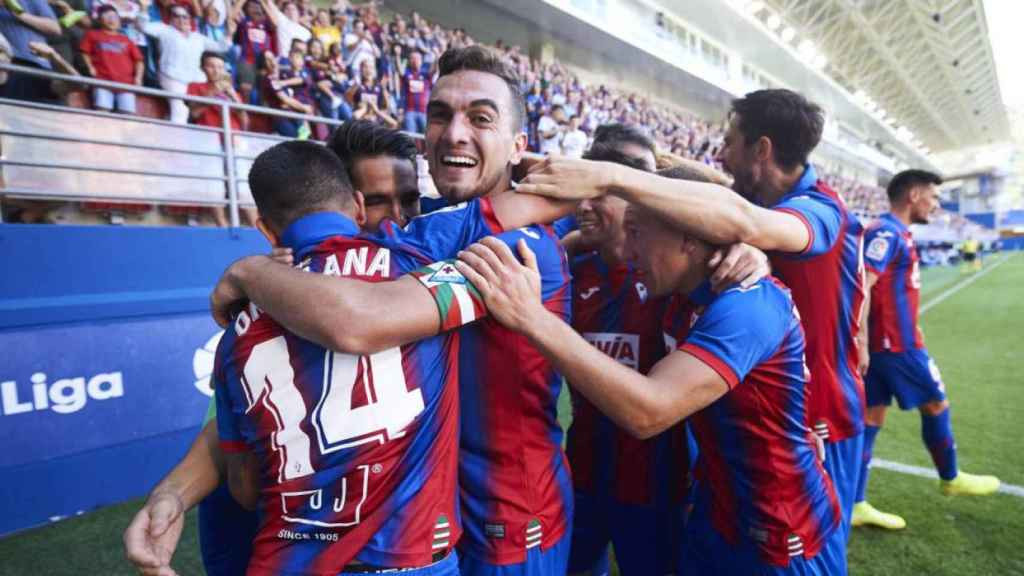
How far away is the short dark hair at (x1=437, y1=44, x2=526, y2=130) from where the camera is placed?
5.93 ft

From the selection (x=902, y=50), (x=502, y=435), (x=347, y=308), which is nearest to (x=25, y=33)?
(x=347, y=308)

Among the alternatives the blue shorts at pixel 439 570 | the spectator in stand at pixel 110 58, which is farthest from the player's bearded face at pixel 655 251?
the spectator in stand at pixel 110 58

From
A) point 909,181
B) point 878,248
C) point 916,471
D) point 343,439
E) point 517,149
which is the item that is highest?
point 909,181

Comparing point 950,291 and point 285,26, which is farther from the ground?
point 285,26

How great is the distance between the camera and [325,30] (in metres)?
8.12

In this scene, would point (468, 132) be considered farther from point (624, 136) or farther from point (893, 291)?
point (893, 291)

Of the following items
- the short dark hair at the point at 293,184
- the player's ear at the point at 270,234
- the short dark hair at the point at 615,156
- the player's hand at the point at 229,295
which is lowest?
the player's hand at the point at 229,295

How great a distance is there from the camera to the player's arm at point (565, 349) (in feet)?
4.31

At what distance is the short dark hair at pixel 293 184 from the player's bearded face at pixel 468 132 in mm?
395

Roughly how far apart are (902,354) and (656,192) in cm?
351

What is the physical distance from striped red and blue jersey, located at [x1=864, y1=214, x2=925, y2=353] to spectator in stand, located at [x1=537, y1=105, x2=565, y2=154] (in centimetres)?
802

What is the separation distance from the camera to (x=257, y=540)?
1.35 metres

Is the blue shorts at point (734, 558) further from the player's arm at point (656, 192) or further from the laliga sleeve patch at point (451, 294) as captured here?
the laliga sleeve patch at point (451, 294)

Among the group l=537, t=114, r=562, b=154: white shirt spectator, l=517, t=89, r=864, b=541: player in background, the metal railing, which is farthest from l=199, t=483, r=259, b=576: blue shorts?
l=537, t=114, r=562, b=154: white shirt spectator
